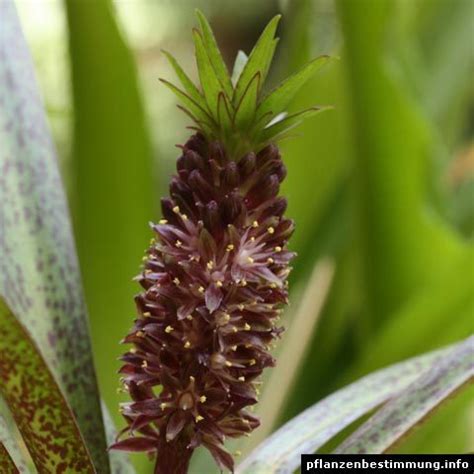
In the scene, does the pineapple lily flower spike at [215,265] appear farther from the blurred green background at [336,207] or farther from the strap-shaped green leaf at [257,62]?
the blurred green background at [336,207]

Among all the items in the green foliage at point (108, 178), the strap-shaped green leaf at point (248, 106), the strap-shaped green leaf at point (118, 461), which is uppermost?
the green foliage at point (108, 178)

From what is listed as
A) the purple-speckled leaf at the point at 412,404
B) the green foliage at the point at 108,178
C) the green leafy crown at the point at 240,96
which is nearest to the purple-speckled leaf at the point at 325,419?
the purple-speckled leaf at the point at 412,404

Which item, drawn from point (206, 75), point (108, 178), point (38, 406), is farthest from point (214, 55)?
point (108, 178)

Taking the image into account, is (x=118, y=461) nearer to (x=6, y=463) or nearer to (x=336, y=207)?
(x=6, y=463)

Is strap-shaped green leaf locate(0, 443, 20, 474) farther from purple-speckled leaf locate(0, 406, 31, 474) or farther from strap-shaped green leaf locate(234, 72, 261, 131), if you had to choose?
strap-shaped green leaf locate(234, 72, 261, 131)

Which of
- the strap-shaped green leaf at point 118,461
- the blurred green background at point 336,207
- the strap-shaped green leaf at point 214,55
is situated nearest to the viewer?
the strap-shaped green leaf at point 214,55

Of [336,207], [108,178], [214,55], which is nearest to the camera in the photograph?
[214,55]

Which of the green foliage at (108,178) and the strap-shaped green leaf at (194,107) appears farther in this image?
the green foliage at (108,178)
